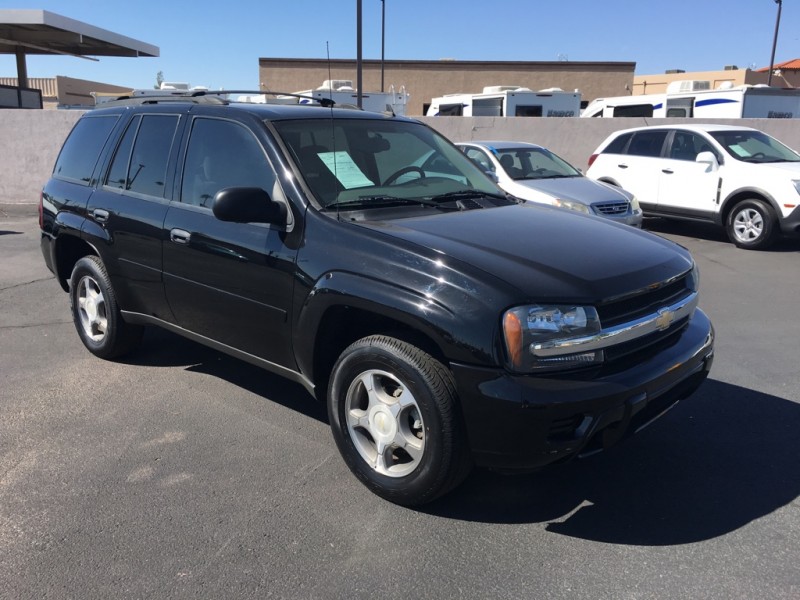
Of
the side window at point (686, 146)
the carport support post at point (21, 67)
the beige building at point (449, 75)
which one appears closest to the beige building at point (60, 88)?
the beige building at point (449, 75)

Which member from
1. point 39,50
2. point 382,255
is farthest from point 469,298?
point 39,50

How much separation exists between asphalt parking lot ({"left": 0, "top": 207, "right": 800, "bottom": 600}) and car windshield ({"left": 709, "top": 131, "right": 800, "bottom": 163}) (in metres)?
6.66

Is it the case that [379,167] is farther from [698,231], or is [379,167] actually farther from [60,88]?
[60,88]

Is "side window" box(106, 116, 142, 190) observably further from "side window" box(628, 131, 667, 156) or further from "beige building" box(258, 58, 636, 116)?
"beige building" box(258, 58, 636, 116)

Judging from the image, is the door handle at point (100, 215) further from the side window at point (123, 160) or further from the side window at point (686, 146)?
the side window at point (686, 146)

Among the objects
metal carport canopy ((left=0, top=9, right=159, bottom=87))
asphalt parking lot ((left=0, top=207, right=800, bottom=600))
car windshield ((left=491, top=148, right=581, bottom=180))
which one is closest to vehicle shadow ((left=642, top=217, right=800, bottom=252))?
car windshield ((left=491, top=148, right=581, bottom=180))

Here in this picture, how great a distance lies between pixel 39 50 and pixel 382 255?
28449mm

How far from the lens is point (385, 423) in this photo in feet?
10.8

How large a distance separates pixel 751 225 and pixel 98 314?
8980mm

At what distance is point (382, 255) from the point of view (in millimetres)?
3209

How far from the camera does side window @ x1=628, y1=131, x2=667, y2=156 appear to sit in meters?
11.4

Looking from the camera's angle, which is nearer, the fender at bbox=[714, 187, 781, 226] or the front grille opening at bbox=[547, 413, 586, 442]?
the front grille opening at bbox=[547, 413, 586, 442]

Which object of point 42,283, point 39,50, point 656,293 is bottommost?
point 42,283

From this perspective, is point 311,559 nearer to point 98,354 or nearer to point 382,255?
point 382,255
